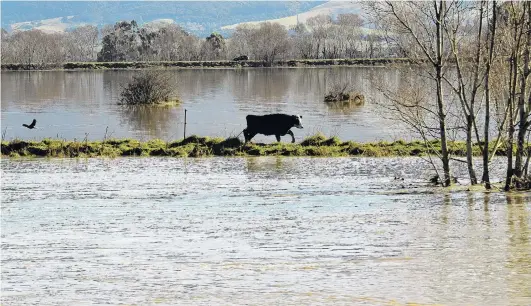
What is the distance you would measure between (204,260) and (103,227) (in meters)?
3.55

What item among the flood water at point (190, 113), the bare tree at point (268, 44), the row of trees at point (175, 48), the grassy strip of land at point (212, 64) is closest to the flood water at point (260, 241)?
A: the flood water at point (190, 113)

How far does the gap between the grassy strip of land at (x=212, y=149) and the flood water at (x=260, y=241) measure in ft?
19.1

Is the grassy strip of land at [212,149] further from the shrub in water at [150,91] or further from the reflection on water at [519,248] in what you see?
the shrub in water at [150,91]

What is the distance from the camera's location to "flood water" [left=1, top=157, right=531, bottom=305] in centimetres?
994

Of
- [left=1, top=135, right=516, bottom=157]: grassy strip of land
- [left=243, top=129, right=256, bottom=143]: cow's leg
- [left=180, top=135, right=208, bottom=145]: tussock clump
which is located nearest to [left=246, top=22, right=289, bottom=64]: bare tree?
[left=243, top=129, right=256, bottom=143]: cow's leg

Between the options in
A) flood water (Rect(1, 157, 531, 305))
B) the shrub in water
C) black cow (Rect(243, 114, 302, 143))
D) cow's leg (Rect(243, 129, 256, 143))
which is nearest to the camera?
flood water (Rect(1, 157, 531, 305))

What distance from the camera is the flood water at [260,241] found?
32.6ft

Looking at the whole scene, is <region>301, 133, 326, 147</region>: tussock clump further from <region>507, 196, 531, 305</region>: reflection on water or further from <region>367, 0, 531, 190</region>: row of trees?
<region>507, 196, 531, 305</region>: reflection on water

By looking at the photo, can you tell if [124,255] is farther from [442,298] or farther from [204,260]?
[442,298]

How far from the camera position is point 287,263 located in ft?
37.8

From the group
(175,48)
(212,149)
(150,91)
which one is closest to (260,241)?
(212,149)

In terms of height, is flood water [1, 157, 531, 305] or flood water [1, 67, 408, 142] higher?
flood water [1, 67, 408, 142]

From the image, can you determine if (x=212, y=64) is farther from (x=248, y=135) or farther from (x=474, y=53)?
(x=474, y=53)

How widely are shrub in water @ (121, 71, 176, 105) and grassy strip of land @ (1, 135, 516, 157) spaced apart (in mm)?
28454
